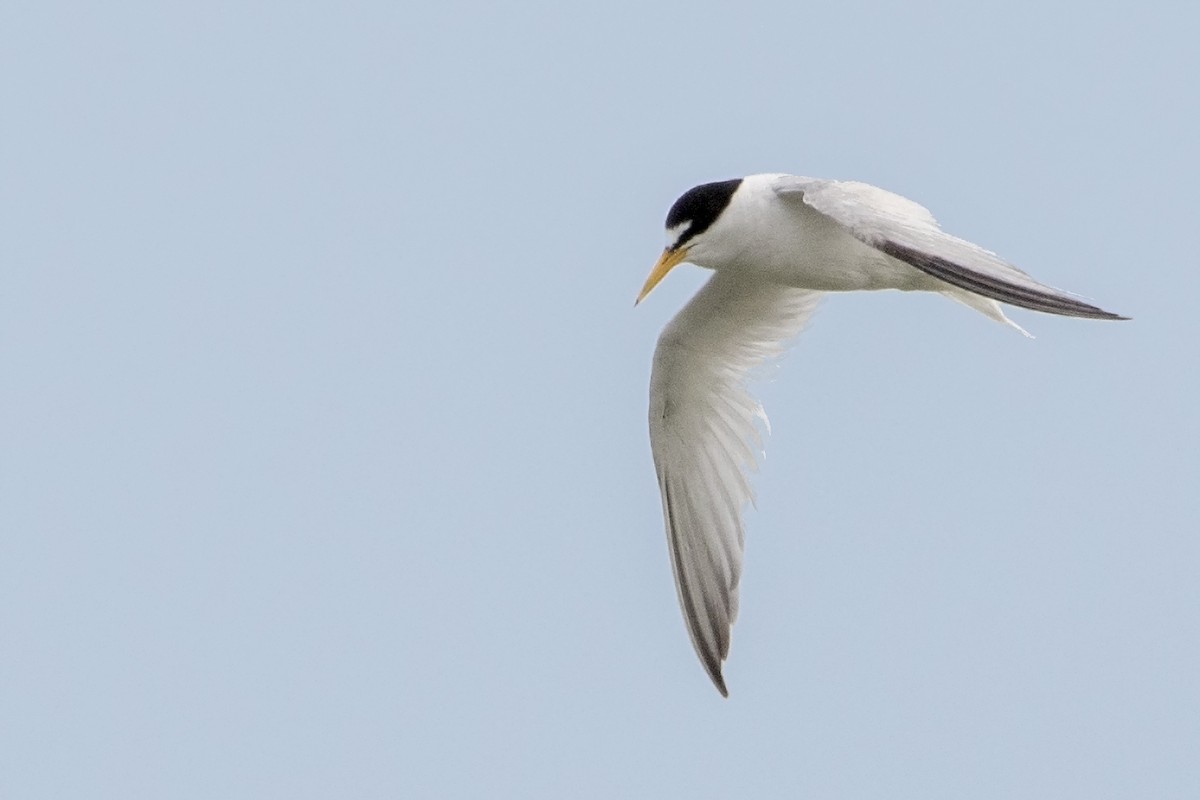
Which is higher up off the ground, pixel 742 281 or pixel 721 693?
pixel 742 281

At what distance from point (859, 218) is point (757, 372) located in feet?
9.59

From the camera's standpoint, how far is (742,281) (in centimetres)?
1075

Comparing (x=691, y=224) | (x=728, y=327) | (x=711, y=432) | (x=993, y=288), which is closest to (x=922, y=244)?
(x=993, y=288)

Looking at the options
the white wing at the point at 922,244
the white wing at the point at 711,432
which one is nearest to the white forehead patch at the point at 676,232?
the white wing at the point at 922,244

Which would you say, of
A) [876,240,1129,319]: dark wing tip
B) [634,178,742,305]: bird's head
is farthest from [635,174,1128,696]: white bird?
[876,240,1129,319]: dark wing tip

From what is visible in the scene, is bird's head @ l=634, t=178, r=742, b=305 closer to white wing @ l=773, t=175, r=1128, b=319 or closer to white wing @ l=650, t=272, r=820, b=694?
white wing @ l=773, t=175, r=1128, b=319

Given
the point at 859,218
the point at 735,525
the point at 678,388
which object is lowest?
the point at 735,525

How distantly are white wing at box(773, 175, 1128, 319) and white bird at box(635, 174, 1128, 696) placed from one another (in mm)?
29

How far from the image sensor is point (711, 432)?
37.6 feet

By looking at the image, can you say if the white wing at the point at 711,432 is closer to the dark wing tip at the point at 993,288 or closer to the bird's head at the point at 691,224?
the bird's head at the point at 691,224

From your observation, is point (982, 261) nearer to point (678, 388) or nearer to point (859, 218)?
point (859, 218)

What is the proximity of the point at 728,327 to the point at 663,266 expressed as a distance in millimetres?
1623

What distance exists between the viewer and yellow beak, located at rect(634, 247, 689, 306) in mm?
9625

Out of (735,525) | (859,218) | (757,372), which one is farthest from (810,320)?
(859,218)
